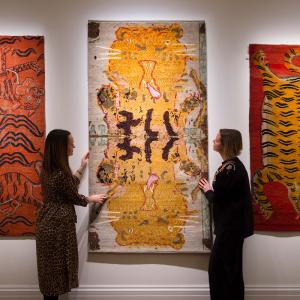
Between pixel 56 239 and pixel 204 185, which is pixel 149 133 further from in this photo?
pixel 56 239

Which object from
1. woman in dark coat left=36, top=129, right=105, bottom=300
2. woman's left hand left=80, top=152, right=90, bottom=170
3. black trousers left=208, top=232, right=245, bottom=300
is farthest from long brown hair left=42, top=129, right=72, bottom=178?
black trousers left=208, top=232, right=245, bottom=300

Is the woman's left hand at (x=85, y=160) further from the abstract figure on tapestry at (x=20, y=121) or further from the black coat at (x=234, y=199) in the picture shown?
the black coat at (x=234, y=199)

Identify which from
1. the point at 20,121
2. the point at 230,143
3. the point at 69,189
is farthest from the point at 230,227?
the point at 20,121

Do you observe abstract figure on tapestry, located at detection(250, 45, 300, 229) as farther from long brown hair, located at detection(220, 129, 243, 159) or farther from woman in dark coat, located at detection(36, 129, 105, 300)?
woman in dark coat, located at detection(36, 129, 105, 300)

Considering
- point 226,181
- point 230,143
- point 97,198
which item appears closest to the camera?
point 226,181

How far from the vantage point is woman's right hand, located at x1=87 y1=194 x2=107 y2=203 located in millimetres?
2619

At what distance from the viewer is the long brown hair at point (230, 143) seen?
2.44 metres

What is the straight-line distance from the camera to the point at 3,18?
2748 millimetres

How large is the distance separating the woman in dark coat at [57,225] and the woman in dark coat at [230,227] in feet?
3.10

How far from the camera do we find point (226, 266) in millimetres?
2363

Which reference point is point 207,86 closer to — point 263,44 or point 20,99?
point 263,44

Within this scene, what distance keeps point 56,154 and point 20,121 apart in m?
0.56

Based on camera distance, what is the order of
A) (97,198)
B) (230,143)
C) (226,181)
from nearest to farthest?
(226,181) → (230,143) → (97,198)

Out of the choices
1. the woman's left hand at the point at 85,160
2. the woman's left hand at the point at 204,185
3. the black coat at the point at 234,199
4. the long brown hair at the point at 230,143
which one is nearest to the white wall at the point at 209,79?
the woman's left hand at the point at 85,160
